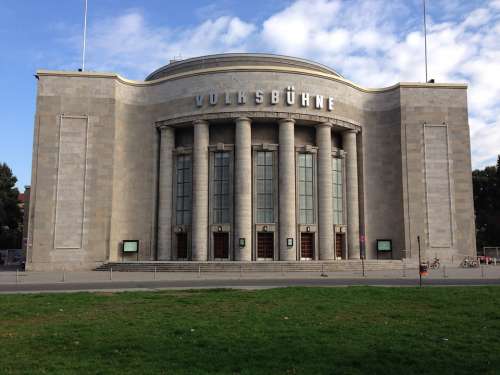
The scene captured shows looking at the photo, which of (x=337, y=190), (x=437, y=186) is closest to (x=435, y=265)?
(x=437, y=186)

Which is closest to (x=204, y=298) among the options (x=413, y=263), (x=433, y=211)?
(x=413, y=263)

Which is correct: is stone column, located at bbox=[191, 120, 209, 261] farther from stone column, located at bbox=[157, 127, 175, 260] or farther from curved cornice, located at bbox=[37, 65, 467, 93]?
curved cornice, located at bbox=[37, 65, 467, 93]

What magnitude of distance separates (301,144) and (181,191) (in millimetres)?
14119

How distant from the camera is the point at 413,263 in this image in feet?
161

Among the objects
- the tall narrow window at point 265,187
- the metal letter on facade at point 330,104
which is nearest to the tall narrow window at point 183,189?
the tall narrow window at point 265,187

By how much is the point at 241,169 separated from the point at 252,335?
122 feet

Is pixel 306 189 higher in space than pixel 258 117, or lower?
lower

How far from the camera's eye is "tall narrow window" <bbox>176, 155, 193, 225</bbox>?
5197 centimetres

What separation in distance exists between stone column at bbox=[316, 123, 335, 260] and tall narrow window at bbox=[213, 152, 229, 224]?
32.3 feet

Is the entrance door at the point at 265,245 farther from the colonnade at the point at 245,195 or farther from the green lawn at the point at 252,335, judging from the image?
the green lawn at the point at 252,335

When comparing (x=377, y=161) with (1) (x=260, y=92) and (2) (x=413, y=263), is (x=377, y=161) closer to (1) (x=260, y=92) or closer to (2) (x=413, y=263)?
(2) (x=413, y=263)

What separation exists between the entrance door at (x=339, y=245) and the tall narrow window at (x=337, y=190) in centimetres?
156

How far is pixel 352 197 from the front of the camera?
176 ft

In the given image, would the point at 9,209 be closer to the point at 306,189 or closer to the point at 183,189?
the point at 183,189
